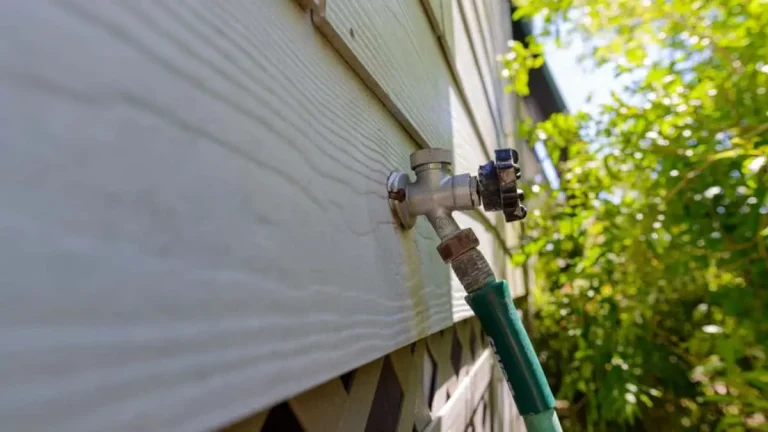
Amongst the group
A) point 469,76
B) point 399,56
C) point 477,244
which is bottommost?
point 477,244

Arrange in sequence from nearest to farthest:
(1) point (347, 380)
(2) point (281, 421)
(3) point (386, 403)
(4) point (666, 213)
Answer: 1. (2) point (281, 421)
2. (1) point (347, 380)
3. (3) point (386, 403)
4. (4) point (666, 213)

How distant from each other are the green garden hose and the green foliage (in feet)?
2.99

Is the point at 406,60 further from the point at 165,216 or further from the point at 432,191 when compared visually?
the point at 165,216

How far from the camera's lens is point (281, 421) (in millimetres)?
477

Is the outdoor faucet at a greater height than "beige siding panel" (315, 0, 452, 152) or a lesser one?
lesser

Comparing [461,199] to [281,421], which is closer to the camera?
[281,421]

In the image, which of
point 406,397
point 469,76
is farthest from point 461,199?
point 469,76

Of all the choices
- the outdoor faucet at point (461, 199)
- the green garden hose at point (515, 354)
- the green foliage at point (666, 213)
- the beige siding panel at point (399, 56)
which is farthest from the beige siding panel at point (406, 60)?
the green foliage at point (666, 213)

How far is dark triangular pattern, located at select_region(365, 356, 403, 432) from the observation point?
659 millimetres

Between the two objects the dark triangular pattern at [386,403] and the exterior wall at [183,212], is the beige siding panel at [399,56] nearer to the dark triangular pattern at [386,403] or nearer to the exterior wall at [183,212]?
the exterior wall at [183,212]

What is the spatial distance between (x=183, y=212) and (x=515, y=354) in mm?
429

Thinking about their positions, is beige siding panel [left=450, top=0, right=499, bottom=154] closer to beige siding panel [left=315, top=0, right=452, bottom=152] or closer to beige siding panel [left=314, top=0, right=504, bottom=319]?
beige siding panel [left=314, top=0, right=504, bottom=319]

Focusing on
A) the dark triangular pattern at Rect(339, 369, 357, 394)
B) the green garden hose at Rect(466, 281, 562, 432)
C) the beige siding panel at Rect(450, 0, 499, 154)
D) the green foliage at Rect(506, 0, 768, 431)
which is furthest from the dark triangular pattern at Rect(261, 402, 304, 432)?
the green foliage at Rect(506, 0, 768, 431)

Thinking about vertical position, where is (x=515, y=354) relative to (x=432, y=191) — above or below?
below
